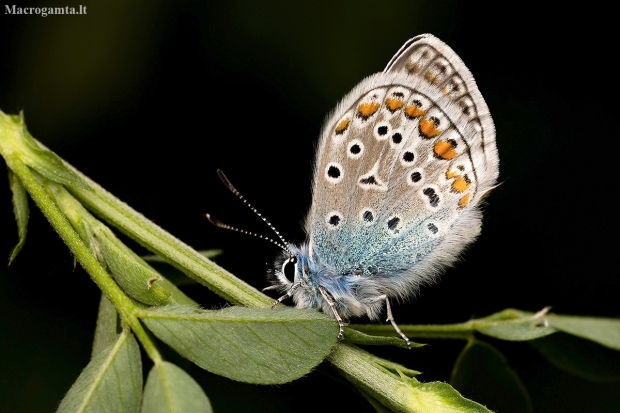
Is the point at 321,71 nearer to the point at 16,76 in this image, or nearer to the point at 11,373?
the point at 16,76

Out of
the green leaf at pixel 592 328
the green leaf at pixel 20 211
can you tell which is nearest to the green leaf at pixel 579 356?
the green leaf at pixel 592 328

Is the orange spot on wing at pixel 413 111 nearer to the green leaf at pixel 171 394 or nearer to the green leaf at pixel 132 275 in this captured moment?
the green leaf at pixel 132 275

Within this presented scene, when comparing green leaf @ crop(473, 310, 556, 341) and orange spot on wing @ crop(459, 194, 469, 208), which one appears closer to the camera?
green leaf @ crop(473, 310, 556, 341)

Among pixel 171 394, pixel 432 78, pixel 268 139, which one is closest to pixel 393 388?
pixel 171 394

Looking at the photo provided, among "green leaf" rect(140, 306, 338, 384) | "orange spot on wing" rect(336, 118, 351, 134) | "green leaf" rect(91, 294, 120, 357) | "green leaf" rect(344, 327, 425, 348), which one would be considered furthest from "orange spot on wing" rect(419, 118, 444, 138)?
"green leaf" rect(91, 294, 120, 357)

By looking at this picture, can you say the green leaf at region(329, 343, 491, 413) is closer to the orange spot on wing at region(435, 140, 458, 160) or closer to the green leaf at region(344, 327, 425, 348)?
the green leaf at region(344, 327, 425, 348)

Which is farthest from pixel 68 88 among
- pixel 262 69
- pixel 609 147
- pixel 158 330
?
pixel 609 147
